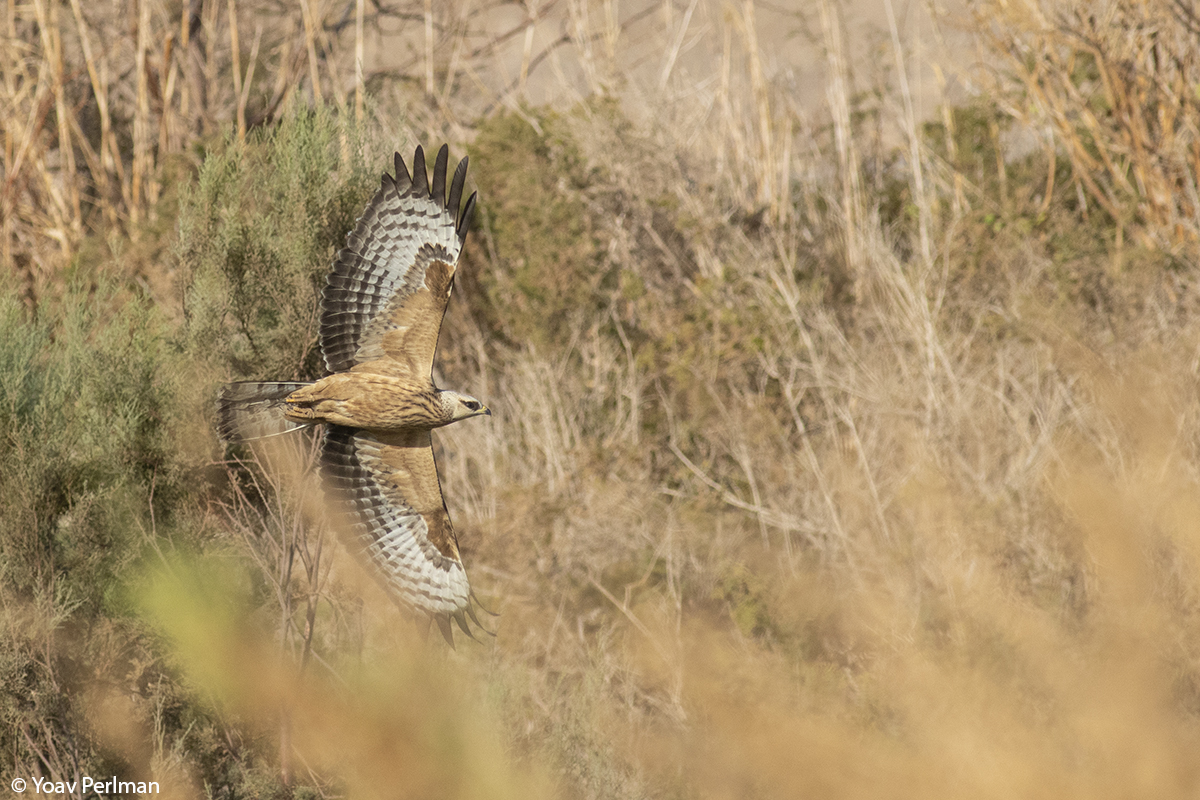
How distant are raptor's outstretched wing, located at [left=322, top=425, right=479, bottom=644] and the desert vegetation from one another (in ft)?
0.86

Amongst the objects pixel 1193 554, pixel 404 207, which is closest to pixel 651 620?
pixel 1193 554

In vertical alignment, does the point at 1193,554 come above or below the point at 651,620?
above

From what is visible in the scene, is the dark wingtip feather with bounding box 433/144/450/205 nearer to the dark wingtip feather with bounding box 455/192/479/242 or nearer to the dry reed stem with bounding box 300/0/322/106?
the dark wingtip feather with bounding box 455/192/479/242

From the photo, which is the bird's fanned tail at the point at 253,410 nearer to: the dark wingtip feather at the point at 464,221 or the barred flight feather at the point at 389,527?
the barred flight feather at the point at 389,527

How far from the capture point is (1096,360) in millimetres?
8188

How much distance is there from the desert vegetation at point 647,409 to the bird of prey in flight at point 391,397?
339 millimetres

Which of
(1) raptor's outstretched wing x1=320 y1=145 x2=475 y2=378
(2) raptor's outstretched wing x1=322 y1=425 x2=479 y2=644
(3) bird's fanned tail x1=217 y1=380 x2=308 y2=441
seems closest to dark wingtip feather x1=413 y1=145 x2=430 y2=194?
(1) raptor's outstretched wing x1=320 y1=145 x2=475 y2=378

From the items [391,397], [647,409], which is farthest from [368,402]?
[647,409]

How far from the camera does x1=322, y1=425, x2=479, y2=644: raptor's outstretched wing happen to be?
5254 mm

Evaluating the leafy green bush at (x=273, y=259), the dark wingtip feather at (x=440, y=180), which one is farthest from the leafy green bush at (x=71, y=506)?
the dark wingtip feather at (x=440, y=180)

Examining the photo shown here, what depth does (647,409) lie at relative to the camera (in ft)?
32.2

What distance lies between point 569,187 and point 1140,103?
4.98 metres

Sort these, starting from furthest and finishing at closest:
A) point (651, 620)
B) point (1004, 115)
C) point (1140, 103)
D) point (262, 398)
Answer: point (1004, 115)
point (1140, 103)
point (651, 620)
point (262, 398)

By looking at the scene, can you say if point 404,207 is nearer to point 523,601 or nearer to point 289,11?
point 523,601
